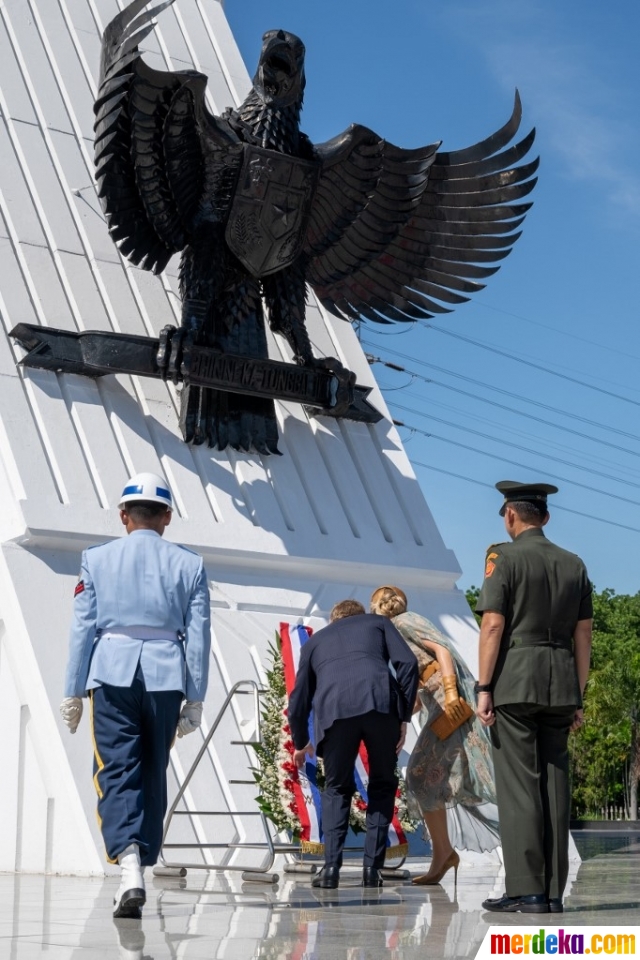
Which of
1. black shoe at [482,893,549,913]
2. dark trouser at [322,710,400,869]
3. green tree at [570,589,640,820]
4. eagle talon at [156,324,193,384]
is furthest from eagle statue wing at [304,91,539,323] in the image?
green tree at [570,589,640,820]

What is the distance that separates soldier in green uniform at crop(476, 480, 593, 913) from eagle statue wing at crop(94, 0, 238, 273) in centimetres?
467

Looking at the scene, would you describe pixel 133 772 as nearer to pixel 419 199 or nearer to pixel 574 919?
pixel 574 919

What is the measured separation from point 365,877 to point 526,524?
218 cm

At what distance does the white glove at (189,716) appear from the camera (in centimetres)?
568

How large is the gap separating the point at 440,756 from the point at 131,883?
2838 millimetres

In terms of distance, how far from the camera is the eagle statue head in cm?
1012

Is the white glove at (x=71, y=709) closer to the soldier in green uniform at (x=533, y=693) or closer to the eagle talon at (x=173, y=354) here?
the soldier in green uniform at (x=533, y=693)

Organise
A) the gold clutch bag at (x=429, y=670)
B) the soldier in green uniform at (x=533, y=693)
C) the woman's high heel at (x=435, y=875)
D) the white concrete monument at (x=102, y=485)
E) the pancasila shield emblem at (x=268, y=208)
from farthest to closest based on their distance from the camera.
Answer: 1. the pancasila shield emblem at (x=268, y=208)
2. the white concrete monument at (x=102, y=485)
3. the gold clutch bag at (x=429, y=670)
4. the woman's high heel at (x=435, y=875)
5. the soldier in green uniform at (x=533, y=693)

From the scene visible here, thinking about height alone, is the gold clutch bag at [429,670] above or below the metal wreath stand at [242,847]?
above

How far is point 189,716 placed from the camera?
5719mm

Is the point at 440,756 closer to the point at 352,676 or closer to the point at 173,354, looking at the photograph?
the point at 352,676

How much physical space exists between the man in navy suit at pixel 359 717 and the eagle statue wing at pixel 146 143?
3980 millimetres

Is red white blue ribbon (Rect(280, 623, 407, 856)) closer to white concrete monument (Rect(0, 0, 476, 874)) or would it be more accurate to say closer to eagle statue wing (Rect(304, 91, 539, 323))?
white concrete monument (Rect(0, 0, 476, 874))

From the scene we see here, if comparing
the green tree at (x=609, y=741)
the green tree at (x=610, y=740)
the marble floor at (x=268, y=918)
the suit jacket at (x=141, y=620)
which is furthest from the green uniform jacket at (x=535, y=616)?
the green tree at (x=610, y=740)
